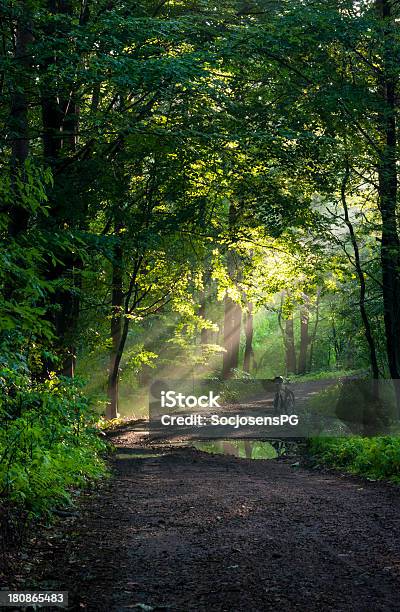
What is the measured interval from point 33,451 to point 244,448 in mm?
14206

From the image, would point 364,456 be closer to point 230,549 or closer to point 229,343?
point 230,549

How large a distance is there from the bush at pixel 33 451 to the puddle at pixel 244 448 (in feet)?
31.6

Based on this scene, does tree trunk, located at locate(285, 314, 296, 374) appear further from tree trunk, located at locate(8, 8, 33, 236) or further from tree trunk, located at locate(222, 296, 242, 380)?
tree trunk, located at locate(8, 8, 33, 236)

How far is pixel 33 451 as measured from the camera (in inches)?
329

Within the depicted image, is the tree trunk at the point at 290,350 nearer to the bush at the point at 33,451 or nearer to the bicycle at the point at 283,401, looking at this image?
the bicycle at the point at 283,401

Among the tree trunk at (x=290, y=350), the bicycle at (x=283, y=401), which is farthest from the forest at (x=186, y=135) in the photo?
the tree trunk at (x=290, y=350)

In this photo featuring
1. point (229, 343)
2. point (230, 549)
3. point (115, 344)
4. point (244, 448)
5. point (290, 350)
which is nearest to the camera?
point (230, 549)

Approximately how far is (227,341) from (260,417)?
29.3 feet

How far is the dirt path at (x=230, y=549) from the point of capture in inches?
200

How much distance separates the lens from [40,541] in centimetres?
661

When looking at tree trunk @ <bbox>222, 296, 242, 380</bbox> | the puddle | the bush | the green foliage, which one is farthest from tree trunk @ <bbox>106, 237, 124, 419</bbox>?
the bush

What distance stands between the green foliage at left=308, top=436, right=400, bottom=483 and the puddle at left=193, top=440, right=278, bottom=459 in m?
2.36

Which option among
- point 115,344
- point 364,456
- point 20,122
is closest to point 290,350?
point 115,344

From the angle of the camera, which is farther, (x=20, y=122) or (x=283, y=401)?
(x=283, y=401)
